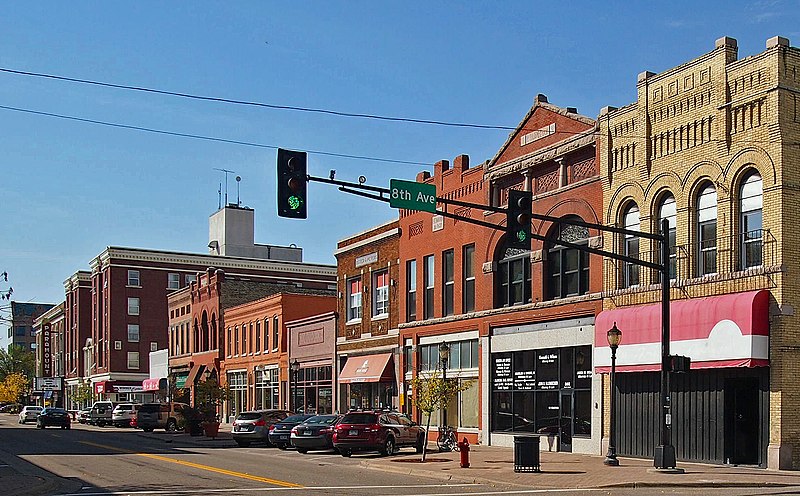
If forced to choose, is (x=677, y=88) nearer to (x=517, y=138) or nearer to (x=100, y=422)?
(x=517, y=138)

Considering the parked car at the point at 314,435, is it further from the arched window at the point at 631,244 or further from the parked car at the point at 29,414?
the parked car at the point at 29,414

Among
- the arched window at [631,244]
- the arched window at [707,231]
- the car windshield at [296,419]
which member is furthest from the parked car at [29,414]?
the arched window at [707,231]

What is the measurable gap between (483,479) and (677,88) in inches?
522

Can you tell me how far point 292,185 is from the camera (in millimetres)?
20359

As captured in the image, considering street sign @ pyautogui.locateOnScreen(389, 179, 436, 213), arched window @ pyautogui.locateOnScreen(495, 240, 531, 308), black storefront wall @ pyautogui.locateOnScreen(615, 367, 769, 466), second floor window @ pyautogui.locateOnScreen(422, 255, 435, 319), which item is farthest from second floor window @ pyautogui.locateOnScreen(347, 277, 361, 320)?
street sign @ pyautogui.locateOnScreen(389, 179, 436, 213)

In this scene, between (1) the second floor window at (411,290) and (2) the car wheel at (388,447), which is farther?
(1) the second floor window at (411,290)

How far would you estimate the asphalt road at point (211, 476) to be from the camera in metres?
22.0

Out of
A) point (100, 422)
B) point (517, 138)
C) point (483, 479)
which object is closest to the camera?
point (483, 479)

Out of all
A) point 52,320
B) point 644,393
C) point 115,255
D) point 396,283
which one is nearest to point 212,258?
point 115,255

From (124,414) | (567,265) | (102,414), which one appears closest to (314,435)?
(567,265)

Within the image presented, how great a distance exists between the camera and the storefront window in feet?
113

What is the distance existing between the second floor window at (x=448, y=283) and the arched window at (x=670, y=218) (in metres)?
13.2

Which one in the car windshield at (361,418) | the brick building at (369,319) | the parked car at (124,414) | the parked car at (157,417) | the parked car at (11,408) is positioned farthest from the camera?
the parked car at (11,408)

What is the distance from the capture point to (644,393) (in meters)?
31.3
